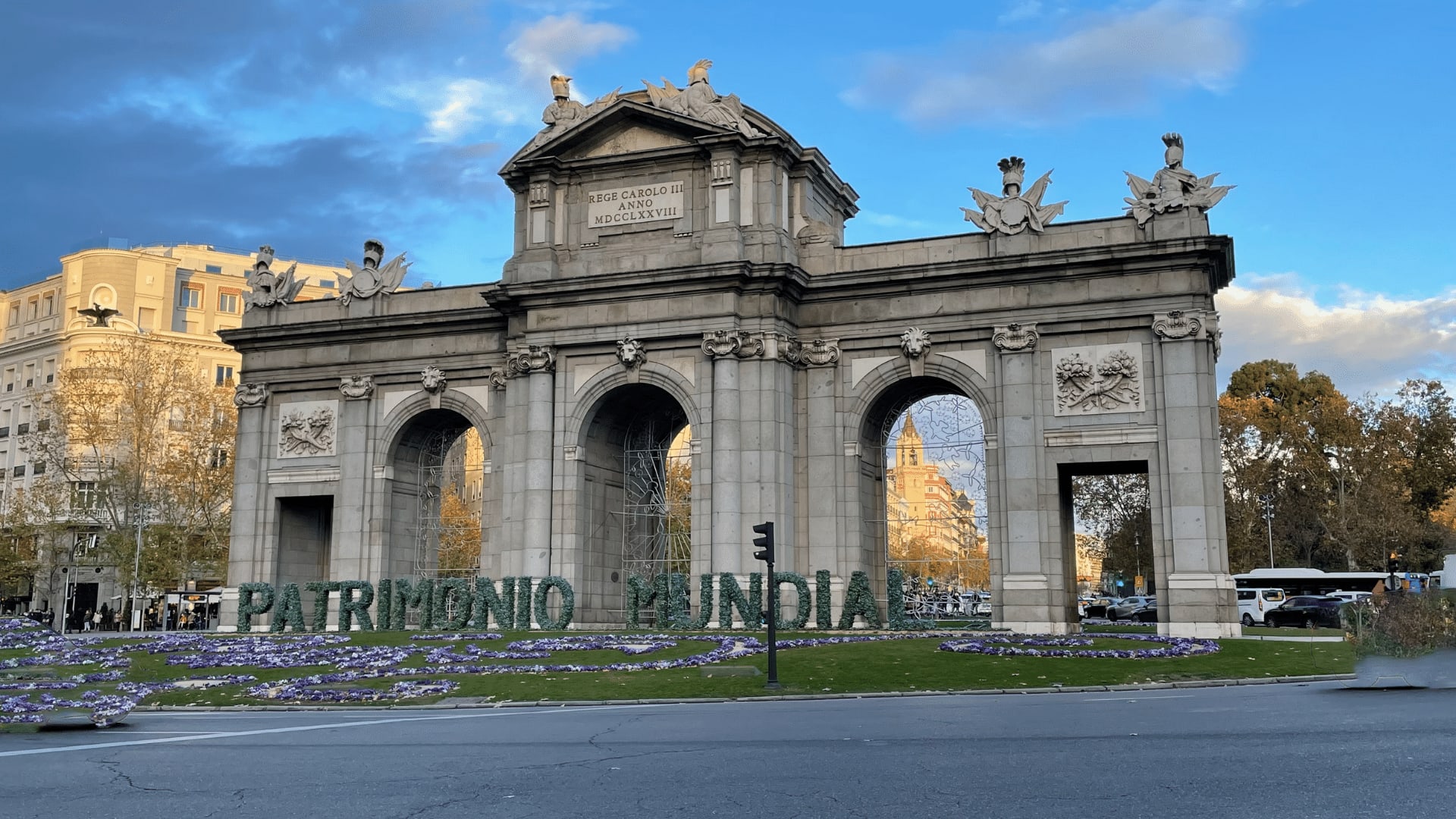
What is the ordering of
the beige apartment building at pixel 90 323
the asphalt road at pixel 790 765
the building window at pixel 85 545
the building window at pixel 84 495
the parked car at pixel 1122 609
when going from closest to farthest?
the asphalt road at pixel 790 765
the building window at pixel 84 495
the building window at pixel 85 545
the parked car at pixel 1122 609
the beige apartment building at pixel 90 323

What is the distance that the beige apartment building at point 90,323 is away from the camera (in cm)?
8062

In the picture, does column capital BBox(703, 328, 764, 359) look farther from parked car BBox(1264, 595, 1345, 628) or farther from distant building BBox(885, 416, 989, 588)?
parked car BBox(1264, 595, 1345, 628)

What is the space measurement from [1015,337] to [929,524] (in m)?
6.96

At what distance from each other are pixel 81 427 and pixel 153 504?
16.5 ft

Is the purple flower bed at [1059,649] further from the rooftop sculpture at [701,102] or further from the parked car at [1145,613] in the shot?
the parked car at [1145,613]

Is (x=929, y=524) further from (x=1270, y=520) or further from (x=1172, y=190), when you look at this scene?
(x=1270, y=520)

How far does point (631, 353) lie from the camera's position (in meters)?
42.4

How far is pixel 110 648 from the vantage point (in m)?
37.8

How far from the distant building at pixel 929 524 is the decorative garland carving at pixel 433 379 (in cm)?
1621

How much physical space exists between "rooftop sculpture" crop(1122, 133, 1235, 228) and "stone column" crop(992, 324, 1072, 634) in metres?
4.91

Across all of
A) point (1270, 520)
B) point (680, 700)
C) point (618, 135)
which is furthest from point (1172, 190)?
point (1270, 520)

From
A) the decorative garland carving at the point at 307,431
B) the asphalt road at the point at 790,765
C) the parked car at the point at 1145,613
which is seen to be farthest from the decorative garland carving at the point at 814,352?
the parked car at the point at 1145,613

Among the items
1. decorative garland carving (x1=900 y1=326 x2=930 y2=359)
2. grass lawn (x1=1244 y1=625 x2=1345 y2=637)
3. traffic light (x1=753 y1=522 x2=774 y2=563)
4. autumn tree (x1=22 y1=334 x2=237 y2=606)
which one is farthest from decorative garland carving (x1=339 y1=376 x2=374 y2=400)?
grass lawn (x1=1244 y1=625 x2=1345 y2=637)

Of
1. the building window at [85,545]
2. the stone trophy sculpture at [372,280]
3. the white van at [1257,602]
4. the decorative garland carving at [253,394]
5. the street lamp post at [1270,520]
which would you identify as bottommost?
the white van at [1257,602]
